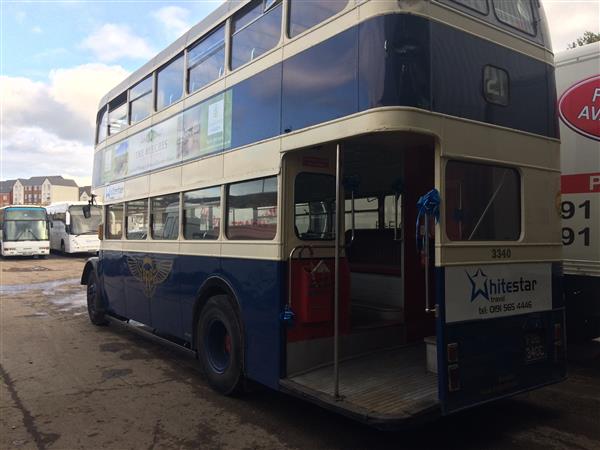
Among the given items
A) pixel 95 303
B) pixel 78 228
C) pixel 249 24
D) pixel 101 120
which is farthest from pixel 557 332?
pixel 78 228

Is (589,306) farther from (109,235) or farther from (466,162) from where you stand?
(109,235)

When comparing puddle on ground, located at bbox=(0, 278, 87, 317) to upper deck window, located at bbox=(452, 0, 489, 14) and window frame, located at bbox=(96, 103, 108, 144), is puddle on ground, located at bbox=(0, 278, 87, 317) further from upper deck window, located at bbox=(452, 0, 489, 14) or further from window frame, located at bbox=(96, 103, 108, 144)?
upper deck window, located at bbox=(452, 0, 489, 14)

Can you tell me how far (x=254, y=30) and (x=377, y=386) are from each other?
363cm

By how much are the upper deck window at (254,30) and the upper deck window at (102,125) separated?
4808 millimetres

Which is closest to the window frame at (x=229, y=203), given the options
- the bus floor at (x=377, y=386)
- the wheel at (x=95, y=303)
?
the bus floor at (x=377, y=386)

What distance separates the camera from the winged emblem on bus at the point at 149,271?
6953 mm

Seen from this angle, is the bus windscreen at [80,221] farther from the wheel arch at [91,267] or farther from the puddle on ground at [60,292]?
the wheel arch at [91,267]

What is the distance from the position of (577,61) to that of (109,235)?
7.64 m

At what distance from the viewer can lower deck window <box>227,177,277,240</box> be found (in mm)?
4945

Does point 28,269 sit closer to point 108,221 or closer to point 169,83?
point 108,221

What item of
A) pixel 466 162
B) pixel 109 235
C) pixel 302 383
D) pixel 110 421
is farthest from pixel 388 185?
pixel 109 235

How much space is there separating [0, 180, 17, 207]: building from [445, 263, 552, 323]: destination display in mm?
119192

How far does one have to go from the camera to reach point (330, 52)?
4.28m

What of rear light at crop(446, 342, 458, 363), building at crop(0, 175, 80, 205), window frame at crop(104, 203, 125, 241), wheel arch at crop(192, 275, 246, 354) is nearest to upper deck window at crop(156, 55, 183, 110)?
window frame at crop(104, 203, 125, 241)
